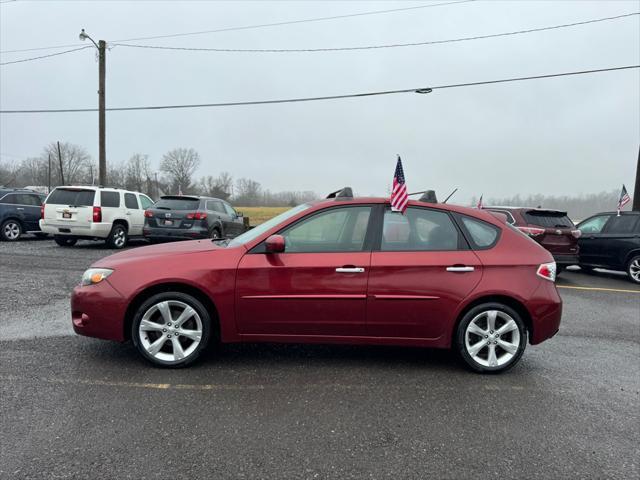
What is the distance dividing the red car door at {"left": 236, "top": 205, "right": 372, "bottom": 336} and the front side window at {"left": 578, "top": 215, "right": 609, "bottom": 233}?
373 inches

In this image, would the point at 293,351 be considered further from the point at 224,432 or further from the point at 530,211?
the point at 530,211

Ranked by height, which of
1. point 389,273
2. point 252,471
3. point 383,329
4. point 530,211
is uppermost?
point 530,211

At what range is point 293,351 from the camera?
14.8 feet

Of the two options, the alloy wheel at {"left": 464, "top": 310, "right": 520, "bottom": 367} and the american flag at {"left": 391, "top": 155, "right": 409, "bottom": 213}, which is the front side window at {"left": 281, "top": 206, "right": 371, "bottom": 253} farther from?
the alloy wheel at {"left": 464, "top": 310, "right": 520, "bottom": 367}

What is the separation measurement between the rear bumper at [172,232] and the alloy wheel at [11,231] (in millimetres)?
5172

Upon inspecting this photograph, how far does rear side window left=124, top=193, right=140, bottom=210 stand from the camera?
13250mm

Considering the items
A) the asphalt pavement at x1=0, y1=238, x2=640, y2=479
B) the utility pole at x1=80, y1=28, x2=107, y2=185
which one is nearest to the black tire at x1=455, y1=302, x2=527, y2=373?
the asphalt pavement at x1=0, y1=238, x2=640, y2=479

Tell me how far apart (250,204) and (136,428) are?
259ft

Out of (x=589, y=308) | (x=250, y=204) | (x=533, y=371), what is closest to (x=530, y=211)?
(x=589, y=308)

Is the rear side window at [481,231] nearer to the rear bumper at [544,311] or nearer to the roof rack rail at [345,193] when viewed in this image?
the rear bumper at [544,311]

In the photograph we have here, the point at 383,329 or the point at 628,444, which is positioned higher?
the point at 383,329

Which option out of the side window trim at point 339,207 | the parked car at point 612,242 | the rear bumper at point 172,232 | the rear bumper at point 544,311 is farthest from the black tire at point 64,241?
the parked car at point 612,242

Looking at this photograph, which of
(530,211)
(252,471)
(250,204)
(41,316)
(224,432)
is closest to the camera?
(252,471)

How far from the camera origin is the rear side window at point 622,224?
10.3 meters
